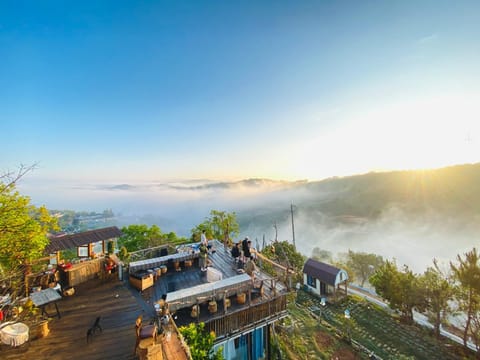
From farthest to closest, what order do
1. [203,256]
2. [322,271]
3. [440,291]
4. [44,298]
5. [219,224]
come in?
[322,271], [219,224], [440,291], [203,256], [44,298]

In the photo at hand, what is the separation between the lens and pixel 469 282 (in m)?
13.8

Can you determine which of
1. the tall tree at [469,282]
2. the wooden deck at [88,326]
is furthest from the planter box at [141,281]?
the tall tree at [469,282]

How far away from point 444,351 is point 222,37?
92.3 ft

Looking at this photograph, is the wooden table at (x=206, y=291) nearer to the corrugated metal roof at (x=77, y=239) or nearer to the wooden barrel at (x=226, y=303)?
the wooden barrel at (x=226, y=303)

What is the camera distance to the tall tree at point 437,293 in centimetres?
1534

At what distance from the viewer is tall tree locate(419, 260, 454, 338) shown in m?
15.3

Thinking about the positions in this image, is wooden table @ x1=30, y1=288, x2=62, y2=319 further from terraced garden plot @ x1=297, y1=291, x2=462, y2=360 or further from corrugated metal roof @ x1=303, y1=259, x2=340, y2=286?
corrugated metal roof @ x1=303, y1=259, x2=340, y2=286

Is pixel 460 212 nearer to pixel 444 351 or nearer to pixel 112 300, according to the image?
pixel 444 351

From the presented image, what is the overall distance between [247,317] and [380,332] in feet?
50.6

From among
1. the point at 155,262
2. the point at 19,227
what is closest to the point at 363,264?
the point at 155,262

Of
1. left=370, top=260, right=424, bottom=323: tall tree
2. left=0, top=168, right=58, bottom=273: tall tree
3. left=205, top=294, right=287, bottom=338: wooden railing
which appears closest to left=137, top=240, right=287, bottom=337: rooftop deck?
left=205, top=294, right=287, bottom=338: wooden railing

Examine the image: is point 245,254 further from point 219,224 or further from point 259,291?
point 219,224

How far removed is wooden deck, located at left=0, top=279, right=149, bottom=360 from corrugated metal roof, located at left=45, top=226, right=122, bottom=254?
70.3 inches

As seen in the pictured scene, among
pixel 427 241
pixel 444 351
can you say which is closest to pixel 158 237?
pixel 444 351
